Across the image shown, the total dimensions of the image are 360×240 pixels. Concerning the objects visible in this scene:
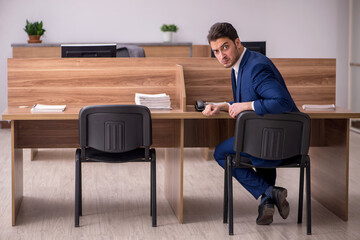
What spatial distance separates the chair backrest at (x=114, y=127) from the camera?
2.81 m

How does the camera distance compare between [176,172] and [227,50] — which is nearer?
[227,50]

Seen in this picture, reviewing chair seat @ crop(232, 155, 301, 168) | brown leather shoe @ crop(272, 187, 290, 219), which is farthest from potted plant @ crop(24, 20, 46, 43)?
brown leather shoe @ crop(272, 187, 290, 219)

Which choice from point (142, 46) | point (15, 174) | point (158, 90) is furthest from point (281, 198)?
point (142, 46)

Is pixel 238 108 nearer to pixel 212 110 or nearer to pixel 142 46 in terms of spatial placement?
pixel 212 110

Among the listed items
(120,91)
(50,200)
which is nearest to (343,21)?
(120,91)

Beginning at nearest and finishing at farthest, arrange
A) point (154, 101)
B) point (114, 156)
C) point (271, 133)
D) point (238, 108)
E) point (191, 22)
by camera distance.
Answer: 1. point (271, 133)
2. point (238, 108)
3. point (114, 156)
4. point (154, 101)
5. point (191, 22)

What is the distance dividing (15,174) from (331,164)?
2.00 m

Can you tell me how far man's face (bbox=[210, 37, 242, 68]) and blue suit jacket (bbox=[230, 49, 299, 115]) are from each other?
0.05 meters

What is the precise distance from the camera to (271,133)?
273 centimetres

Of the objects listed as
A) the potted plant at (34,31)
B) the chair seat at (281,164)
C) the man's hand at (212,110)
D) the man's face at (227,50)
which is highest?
the potted plant at (34,31)

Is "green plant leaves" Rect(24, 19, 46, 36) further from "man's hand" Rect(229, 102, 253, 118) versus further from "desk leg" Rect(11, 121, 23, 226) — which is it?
"man's hand" Rect(229, 102, 253, 118)

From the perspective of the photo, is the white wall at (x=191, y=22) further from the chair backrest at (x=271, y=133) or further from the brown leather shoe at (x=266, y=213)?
the chair backrest at (x=271, y=133)

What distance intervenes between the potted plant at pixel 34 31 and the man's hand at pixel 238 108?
14.4 feet

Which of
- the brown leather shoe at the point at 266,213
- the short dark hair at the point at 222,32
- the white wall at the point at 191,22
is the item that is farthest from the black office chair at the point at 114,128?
the white wall at the point at 191,22
